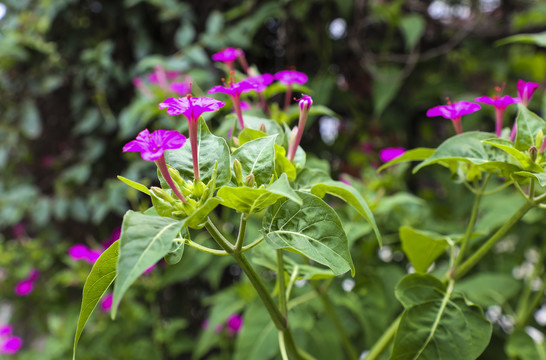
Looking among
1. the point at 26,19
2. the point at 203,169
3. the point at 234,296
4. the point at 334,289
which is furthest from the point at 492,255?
the point at 26,19

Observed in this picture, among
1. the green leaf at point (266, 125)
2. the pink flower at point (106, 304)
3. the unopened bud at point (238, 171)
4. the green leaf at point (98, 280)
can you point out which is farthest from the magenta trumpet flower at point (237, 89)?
the pink flower at point (106, 304)

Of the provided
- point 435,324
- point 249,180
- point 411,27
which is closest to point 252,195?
point 249,180

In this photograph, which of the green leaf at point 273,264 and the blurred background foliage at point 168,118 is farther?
the blurred background foliage at point 168,118

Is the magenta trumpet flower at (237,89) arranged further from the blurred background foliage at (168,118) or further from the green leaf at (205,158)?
the blurred background foliage at (168,118)

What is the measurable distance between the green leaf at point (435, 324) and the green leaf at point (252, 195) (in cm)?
20

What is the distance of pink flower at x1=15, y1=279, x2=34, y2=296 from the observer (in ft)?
5.09

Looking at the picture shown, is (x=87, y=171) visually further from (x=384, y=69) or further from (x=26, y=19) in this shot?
(x=384, y=69)

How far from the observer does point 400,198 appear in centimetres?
92

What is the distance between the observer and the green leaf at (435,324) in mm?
499

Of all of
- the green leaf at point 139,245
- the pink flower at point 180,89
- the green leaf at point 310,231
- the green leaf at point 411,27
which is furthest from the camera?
the green leaf at point 411,27

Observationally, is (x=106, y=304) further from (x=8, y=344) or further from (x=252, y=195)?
(x=252, y=195)

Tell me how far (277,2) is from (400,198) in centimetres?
87

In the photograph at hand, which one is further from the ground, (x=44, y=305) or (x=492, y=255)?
(x=492, y=255)

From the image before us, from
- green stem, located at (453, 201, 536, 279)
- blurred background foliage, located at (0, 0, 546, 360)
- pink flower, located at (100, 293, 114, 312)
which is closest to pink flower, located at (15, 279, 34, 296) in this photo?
blurred background foliage, located at (0, 0, 546, 360)
